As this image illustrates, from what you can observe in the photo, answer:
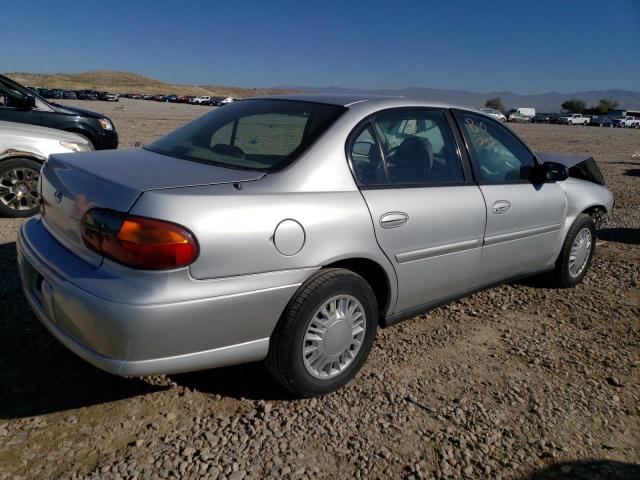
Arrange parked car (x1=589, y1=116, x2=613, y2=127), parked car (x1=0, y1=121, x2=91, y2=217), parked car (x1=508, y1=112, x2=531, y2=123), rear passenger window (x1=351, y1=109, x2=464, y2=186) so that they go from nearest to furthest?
1. rear passenger window (x1=351, y1=109, x2=464, y2=186)
2. parked car (x1=0, y1=121, x2=91, y2=217)
3. parked car (x1=589, y1=116, x2=613, y2=127)
4. parked car (x1=508, y1=112, x2=531, y2=123)

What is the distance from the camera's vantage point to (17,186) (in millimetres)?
6012

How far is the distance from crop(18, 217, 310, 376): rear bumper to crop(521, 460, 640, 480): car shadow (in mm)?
1417

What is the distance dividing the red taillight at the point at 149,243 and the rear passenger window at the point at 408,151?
1103 millimetres

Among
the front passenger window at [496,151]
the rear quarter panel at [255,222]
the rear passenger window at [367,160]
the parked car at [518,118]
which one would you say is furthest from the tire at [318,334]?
the parked car at [518,118]

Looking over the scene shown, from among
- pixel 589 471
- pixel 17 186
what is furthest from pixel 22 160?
pixel 589 471

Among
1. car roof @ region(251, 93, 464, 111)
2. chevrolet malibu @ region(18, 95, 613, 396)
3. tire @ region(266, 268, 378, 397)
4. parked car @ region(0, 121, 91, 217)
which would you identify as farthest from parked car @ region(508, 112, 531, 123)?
tire @ region(266, 268, 378, 397)

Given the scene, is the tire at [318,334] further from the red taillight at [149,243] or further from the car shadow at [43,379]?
the car shadow at [43,379]

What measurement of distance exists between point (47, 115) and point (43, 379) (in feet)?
21.5

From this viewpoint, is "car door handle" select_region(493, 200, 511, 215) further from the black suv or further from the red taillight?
the black suv

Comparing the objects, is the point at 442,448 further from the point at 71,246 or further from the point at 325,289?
the point at 71,246

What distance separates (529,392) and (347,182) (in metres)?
1.63

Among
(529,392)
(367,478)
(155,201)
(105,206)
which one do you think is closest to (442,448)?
(367,478)

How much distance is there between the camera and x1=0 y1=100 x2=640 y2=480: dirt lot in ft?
7.93

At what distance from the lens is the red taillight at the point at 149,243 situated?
2.25 m
